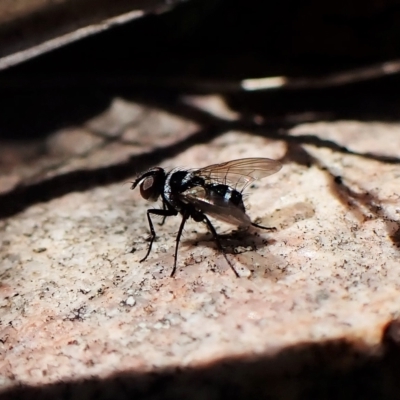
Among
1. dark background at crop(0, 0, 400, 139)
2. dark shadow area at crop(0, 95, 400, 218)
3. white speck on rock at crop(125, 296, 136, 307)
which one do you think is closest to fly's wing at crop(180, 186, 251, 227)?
white speck on rock at crop(125, 296, 136, 307)

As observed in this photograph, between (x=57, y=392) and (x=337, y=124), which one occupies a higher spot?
(x=57, y=392)

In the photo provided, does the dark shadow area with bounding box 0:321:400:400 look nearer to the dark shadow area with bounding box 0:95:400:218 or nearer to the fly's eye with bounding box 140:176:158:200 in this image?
the fly's eye with bounding box 140:176:158:200

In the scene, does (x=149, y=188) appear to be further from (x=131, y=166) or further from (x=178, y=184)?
(x=131, y=166)

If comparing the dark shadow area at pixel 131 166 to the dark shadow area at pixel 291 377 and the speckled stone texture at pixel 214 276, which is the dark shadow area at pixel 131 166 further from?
the dark shadow area at pixel 291 377

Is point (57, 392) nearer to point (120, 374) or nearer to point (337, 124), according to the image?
point (120, 374)

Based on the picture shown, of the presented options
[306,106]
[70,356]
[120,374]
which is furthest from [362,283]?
[306,106]

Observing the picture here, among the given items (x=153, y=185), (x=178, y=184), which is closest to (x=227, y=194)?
(x=178, y=184)
